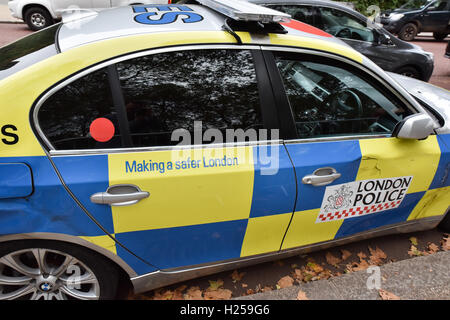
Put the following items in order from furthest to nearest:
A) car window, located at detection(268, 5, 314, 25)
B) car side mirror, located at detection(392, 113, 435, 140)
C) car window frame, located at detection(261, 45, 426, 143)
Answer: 1. car window, located at detection(268, 5, 314, 25)
2. car side mirror, located at detection(392, 113, 435, 140)
3. car window frame, located at detection(261, 45, 426, 143)

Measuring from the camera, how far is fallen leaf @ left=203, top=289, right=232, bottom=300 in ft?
7.32

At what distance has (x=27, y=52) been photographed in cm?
181

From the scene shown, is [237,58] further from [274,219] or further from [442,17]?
[442,17]

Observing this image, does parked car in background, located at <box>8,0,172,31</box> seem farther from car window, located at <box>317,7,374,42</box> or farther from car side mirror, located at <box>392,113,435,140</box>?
car side mirror, located at <box>392,113,435,140</box>

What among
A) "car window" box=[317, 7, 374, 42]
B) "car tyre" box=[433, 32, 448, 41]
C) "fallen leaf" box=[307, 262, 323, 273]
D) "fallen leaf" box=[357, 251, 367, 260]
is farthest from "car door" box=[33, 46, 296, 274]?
"car tyre" box=[433, 32, 448, 41]

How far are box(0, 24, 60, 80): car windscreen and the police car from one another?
0.01 m

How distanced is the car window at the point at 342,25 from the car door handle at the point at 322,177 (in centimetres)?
410

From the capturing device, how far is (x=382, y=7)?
15000 mm

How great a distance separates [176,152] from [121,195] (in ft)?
1.11

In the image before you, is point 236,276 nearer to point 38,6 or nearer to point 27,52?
point 27,52

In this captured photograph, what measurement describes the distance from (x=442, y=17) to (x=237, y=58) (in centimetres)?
1378

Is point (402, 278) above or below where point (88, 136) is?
below

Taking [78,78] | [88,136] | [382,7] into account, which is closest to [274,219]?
[88,136]

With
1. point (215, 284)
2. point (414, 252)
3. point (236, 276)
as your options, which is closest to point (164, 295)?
point (215, 284)
